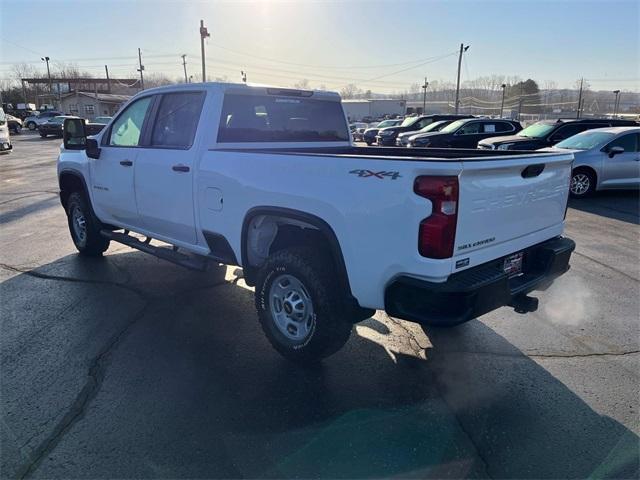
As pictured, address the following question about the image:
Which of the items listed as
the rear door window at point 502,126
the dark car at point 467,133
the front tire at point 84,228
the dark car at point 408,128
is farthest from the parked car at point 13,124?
the front tire at point 84,228

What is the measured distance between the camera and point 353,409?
3.12 m

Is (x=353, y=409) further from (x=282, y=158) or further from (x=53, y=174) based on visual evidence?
(x=53, y=174)

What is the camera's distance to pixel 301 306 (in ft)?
11.8

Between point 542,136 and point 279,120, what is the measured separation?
1112 centimetres

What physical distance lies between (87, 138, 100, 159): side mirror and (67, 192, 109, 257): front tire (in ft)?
2.68

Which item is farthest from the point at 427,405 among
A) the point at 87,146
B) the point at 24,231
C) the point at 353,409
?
the point at 24,231

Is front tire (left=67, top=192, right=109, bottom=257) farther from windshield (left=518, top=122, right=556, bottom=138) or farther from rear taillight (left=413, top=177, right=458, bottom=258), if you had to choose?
windshield (left=518, top=122, right=556, bottom=138)

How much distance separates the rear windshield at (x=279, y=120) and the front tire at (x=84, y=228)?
2775 millimetres

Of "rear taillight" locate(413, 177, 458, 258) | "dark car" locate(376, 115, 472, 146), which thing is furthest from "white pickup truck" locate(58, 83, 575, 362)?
"dark car" locate(376, 115, 472, 146)

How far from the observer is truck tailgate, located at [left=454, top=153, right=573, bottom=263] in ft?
9.22

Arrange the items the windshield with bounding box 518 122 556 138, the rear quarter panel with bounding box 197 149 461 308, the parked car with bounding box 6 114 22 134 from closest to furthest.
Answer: the rear quarter panel with bounding box 197 149 461 308 → the windshield with bounding box 518 122 556 138 → the parked car with bounding box 6 114 22 134

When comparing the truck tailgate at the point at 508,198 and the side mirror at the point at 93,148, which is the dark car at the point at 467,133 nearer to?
the side mirror at the point at 93,148

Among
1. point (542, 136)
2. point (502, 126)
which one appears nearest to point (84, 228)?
point (542, 136)

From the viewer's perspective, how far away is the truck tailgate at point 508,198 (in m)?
2.81
